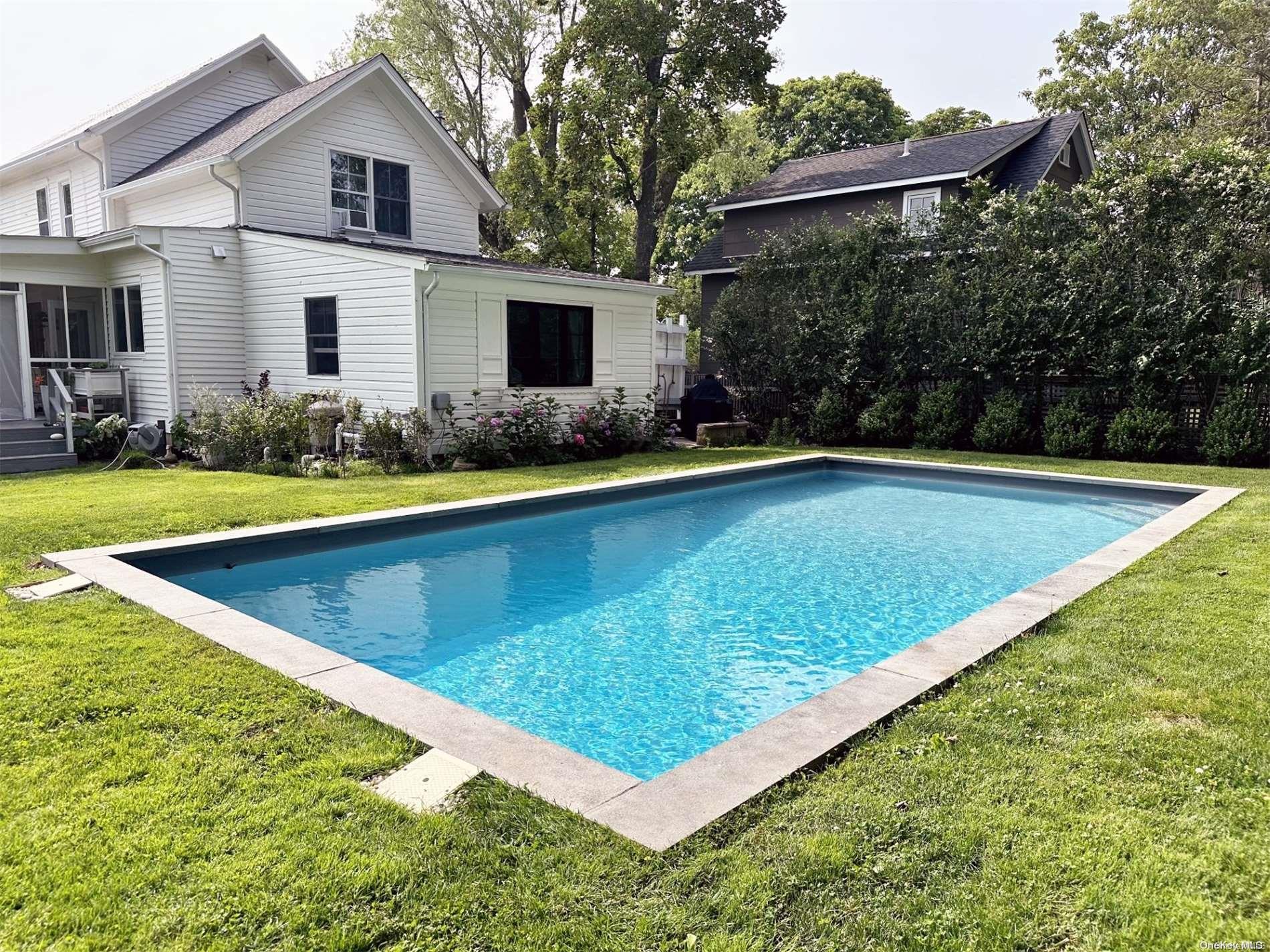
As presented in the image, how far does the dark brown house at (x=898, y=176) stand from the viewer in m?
19.9

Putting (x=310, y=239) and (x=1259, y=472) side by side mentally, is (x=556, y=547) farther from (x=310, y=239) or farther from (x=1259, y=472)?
(x=1259, y=472)

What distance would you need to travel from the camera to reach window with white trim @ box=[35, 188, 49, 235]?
1831 centimetres

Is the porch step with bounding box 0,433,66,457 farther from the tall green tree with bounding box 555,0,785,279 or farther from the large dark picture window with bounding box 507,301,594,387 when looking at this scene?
the tall green tree with bounding box 555,0,785,279

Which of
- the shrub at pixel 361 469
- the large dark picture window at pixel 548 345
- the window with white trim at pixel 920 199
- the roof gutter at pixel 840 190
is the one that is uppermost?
the roof gutter at pixel 840 190

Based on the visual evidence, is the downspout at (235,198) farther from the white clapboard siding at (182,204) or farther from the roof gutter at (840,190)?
the roof gutter at (840,190)

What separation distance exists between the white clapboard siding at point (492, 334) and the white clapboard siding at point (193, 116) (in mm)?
8716

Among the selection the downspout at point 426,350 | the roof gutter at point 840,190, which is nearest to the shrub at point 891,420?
the roof gutter at point 840,190

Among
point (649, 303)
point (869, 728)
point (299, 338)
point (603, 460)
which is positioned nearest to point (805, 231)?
point (649, 303)

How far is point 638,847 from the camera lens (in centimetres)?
257

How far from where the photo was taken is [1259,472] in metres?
11.8

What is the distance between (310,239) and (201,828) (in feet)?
39.4

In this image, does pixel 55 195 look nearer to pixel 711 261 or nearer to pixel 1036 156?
pixel 711 261

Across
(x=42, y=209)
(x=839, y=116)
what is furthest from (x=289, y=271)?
(x=839, y=116)

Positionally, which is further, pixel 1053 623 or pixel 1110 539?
pixel 1110 539
